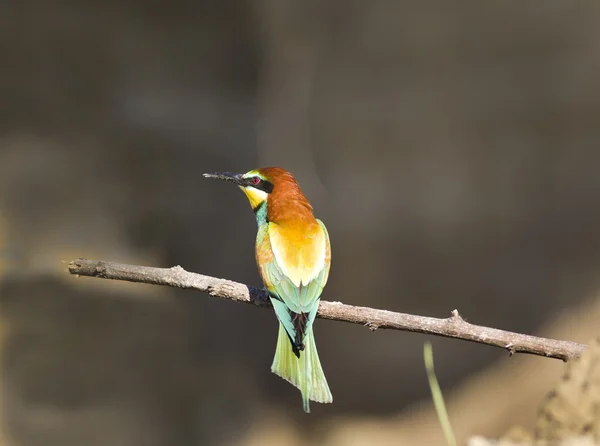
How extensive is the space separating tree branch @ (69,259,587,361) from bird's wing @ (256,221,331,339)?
14cm

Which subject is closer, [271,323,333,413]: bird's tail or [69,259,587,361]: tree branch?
[69,259,587,361]: tree branch

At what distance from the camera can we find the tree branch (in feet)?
5.78

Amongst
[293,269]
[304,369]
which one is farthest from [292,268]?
[304,369]

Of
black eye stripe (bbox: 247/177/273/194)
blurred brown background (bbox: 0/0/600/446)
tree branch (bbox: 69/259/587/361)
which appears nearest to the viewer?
tree branch (bbox: 69/259/587/361)

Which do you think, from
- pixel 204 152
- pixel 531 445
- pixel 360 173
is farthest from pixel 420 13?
pixel 531 445

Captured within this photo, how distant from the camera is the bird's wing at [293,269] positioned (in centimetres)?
205

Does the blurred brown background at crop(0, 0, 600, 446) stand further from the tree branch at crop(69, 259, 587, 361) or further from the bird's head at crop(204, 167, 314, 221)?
the tree branch at crop(69, 259, 587, 361)

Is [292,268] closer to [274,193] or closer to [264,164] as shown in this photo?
[274,193]

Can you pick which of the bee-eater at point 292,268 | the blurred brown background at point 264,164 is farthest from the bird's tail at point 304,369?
the blurred brown background at point 264,164

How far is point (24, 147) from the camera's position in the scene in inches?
145

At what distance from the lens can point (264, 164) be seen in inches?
167

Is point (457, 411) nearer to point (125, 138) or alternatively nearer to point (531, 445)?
point (125, 138)

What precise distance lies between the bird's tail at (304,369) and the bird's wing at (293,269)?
0.20ft

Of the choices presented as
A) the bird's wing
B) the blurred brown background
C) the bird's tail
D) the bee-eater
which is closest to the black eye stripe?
the bee-eater
